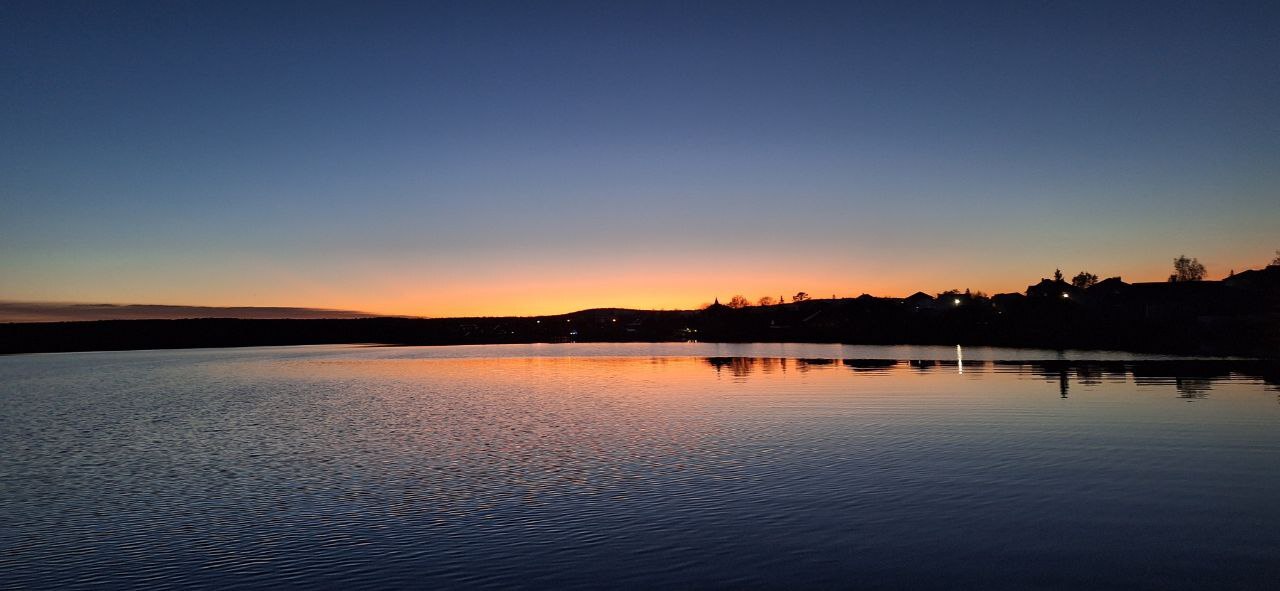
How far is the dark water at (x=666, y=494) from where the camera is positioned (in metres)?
13.4

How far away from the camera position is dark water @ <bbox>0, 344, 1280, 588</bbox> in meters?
13.4

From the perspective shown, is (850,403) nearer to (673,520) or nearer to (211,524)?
(673,520)

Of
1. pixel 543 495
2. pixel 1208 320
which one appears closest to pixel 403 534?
pixel 543 495

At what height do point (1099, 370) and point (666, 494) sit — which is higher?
point (1099, 370)

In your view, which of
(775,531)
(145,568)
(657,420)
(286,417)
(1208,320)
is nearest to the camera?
(145,568)

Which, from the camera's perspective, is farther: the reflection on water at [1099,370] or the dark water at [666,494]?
the reflection on water at [1099,370]

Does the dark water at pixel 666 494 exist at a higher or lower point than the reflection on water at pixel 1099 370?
lower

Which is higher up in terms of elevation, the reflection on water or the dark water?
the reflection on water

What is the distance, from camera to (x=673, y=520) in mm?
16578

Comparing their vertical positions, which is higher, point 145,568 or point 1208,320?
point 1208,320

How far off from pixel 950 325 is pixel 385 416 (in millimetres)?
132334

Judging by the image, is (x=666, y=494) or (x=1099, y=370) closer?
(x=666, y=494)

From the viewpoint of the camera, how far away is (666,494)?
1917cm

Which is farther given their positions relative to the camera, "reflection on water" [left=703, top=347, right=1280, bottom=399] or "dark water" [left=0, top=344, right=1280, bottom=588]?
"reflection on water" [left=703, top=347, right=1280, bottom=399]
